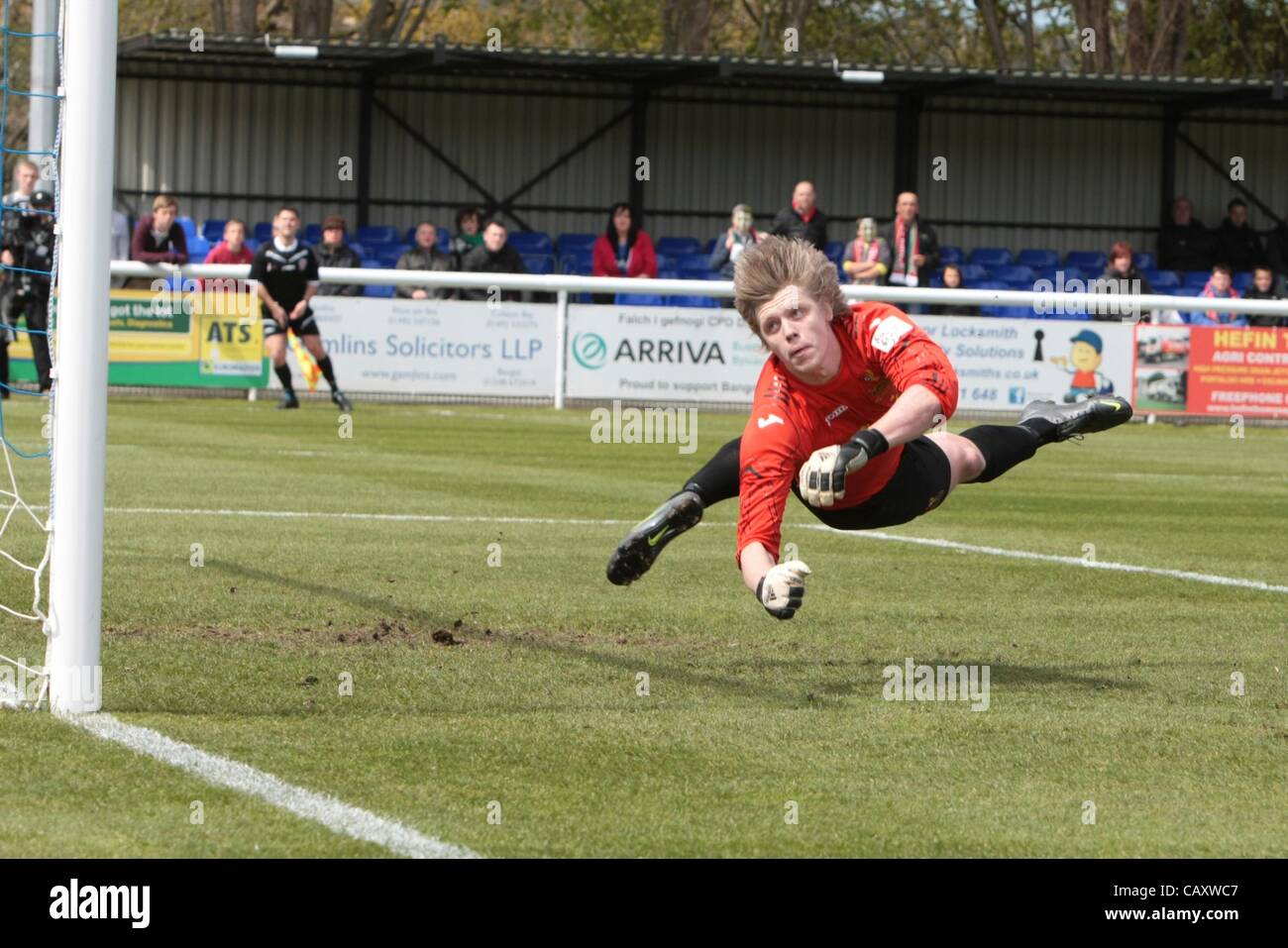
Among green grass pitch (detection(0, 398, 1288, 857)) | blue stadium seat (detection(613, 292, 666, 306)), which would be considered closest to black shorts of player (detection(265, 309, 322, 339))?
blue stadium seat (detection(613, 292, 666, 306))

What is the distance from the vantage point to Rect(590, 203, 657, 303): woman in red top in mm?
26094

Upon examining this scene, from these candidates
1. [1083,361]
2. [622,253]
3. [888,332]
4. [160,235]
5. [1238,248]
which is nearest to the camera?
[888,332]

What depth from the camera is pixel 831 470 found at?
17.9ft

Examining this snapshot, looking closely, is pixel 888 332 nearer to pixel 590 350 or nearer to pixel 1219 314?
pixel 590 350

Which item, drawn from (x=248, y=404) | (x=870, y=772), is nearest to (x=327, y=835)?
(x=870, y=772)

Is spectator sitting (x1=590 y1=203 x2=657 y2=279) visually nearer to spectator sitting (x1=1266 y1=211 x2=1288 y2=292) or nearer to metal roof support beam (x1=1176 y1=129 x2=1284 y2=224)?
spectator sitting (x1=1266 y1=211 x2=1288 y2=292)

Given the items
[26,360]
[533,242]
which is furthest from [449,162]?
[26,360]

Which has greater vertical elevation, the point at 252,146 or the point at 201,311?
the point at 252,146

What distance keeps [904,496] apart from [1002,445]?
0.97 meters

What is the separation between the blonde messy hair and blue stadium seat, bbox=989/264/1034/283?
29207mm
